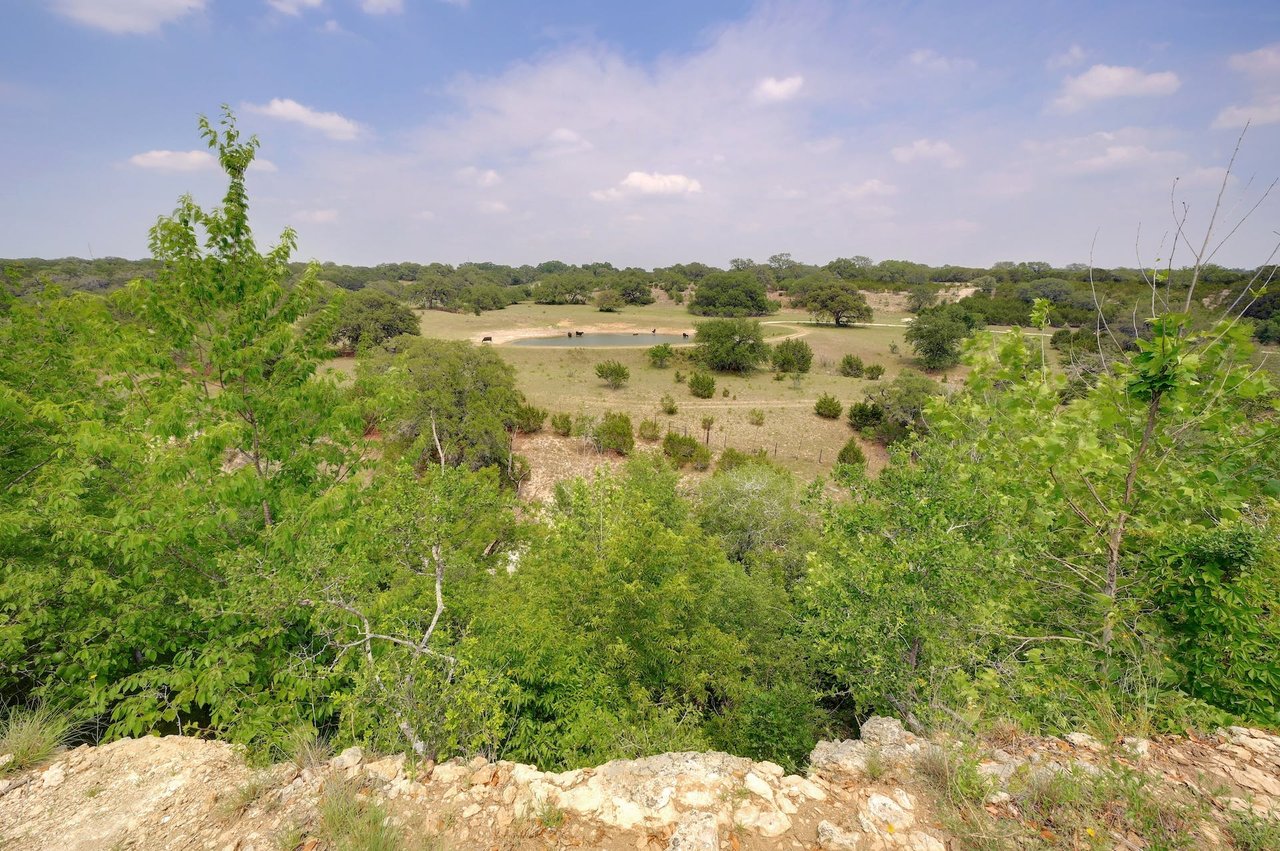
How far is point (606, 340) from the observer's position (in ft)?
216

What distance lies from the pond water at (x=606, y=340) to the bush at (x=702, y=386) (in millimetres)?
17465

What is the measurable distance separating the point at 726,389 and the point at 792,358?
33.6ft

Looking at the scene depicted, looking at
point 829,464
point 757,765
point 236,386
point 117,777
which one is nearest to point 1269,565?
point 757,765

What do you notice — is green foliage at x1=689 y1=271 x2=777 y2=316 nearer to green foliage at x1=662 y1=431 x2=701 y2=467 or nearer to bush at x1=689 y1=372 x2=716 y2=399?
bush at x1=689 y1=372 x2=716 y2=399

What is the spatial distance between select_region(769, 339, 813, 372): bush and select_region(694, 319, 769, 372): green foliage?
115cm

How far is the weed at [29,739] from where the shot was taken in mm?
4422

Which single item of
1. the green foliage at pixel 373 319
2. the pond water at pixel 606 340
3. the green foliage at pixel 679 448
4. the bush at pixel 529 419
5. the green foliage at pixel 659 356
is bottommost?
the green foliage at pixel 679 448

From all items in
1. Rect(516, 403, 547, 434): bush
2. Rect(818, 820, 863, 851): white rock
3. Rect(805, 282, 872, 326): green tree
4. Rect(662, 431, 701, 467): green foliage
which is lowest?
Rect(662, 431, 701, 467): green foliage

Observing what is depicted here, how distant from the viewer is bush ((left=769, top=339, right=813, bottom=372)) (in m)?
47.9

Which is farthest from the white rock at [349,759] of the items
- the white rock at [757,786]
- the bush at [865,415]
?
the bush at [865,415]

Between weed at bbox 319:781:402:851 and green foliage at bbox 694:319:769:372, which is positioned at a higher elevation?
green foliage at bbox 694:319:769:372

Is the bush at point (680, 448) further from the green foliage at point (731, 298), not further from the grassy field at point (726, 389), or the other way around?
the green foliage at point (731, 298)

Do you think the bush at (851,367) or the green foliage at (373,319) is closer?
the green foliage at (373,319)

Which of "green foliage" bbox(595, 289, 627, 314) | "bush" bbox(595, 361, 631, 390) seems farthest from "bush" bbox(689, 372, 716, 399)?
"green foliage" bbox(595, 289, 627, 314)
